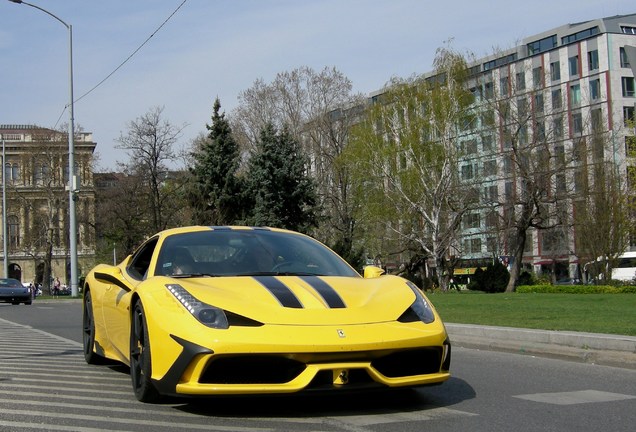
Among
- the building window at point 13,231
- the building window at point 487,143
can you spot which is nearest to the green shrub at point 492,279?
the building window at point 487,143

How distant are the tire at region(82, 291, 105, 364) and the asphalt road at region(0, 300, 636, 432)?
345mm

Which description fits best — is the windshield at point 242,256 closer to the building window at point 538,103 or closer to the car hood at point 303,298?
the car hood at point 303,298

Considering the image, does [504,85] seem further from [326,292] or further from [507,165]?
[326,292]

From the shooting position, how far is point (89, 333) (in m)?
8.76

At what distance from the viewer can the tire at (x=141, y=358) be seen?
579 centimetres

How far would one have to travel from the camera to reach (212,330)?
205 inches

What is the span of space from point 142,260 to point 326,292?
2202 millimetres

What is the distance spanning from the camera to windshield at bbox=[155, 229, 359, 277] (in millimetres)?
6535

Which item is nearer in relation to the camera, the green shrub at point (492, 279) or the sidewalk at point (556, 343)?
the sidewalk at point (556, 343)

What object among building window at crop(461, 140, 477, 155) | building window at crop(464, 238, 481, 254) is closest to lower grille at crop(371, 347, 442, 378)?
building window at crop(461, 140, 477, 155)

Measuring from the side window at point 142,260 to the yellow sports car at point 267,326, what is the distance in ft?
0.55

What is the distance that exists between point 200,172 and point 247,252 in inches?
1681

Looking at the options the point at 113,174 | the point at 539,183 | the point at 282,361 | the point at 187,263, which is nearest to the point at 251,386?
the point at 282,361

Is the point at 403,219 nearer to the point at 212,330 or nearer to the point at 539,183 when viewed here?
the point at 539,183
